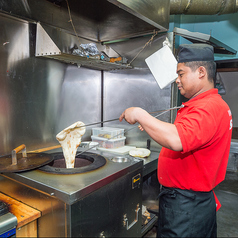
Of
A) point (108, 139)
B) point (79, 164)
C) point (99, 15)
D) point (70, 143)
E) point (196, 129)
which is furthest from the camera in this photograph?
point (99, 15)

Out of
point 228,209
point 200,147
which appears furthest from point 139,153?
point 228,209

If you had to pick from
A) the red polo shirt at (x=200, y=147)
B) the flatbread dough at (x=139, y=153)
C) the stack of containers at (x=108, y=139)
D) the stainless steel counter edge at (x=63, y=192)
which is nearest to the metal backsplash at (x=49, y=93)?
the stack of containers at (x=108, y=139)

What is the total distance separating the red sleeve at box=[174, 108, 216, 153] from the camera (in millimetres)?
998

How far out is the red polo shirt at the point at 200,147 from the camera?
102cm

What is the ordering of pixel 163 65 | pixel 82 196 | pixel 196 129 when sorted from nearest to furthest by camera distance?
1. pixel 196 129
2. pixel 82 196
3. pixel 163 65

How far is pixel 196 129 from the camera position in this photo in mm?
1005

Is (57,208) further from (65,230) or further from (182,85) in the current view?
(182,85)

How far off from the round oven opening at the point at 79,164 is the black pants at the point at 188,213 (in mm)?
509

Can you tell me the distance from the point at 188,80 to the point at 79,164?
1052 millimetres

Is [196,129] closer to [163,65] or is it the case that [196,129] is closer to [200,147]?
[200,147]

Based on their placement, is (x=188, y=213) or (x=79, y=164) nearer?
(x=188, y=213)

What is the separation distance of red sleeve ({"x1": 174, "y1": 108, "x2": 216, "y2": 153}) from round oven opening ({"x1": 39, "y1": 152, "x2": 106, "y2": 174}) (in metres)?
0.63

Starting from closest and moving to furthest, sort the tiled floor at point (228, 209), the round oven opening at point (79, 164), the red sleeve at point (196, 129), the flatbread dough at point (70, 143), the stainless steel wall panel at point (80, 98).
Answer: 1. the red sleeve at point (196, 129)
2. the round oven opening at point (79, 164)
3. the flatbread dough at point (70, 143)
4. the stainless steel wall panel at point (80, 98)
5. the tiled floor at point (228, 209)

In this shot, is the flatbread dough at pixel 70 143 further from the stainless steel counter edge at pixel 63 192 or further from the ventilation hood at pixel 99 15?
the ventilation hood at pixel 99 15
